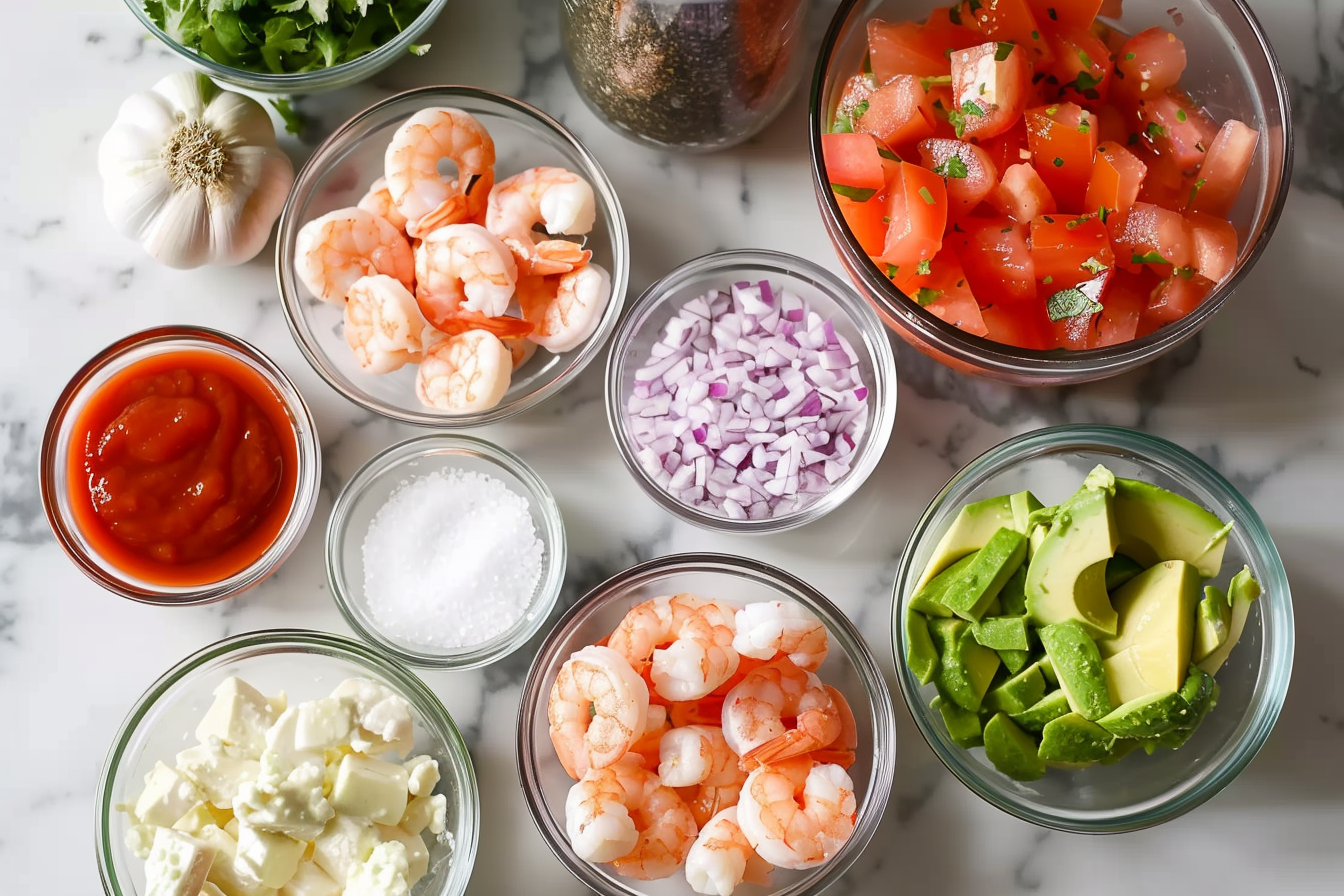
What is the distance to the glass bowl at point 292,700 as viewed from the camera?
1548 millimetres

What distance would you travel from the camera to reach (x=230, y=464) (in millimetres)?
1604

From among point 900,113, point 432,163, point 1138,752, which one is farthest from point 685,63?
point 1138,752

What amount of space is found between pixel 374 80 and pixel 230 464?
2.23 feet

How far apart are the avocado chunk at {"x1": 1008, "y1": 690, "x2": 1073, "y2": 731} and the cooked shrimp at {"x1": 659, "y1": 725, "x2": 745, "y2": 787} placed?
0.41 meters

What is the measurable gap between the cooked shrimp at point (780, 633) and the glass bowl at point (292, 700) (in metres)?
0.48

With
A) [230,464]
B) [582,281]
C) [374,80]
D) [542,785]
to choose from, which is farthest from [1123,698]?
[374,80]

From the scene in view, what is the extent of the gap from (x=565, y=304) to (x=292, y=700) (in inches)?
30.0

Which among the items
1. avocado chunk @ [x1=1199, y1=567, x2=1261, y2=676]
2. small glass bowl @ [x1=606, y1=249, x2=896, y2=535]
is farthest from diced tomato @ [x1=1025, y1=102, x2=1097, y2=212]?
avocado chunk @ [x1=1199, y1=567, x2=1261, y2=676]

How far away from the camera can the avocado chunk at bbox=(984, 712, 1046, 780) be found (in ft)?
4.77

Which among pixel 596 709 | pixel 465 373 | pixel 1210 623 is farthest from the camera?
pixel 465 373

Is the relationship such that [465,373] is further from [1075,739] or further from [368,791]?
[1075,739]

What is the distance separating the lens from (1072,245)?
1406 millimetres

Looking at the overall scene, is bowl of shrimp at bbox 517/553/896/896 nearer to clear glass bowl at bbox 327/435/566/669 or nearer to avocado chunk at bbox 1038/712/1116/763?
clear glass bowl at bbox 327/435/566/669

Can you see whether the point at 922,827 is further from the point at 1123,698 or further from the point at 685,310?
the point at 685,310
